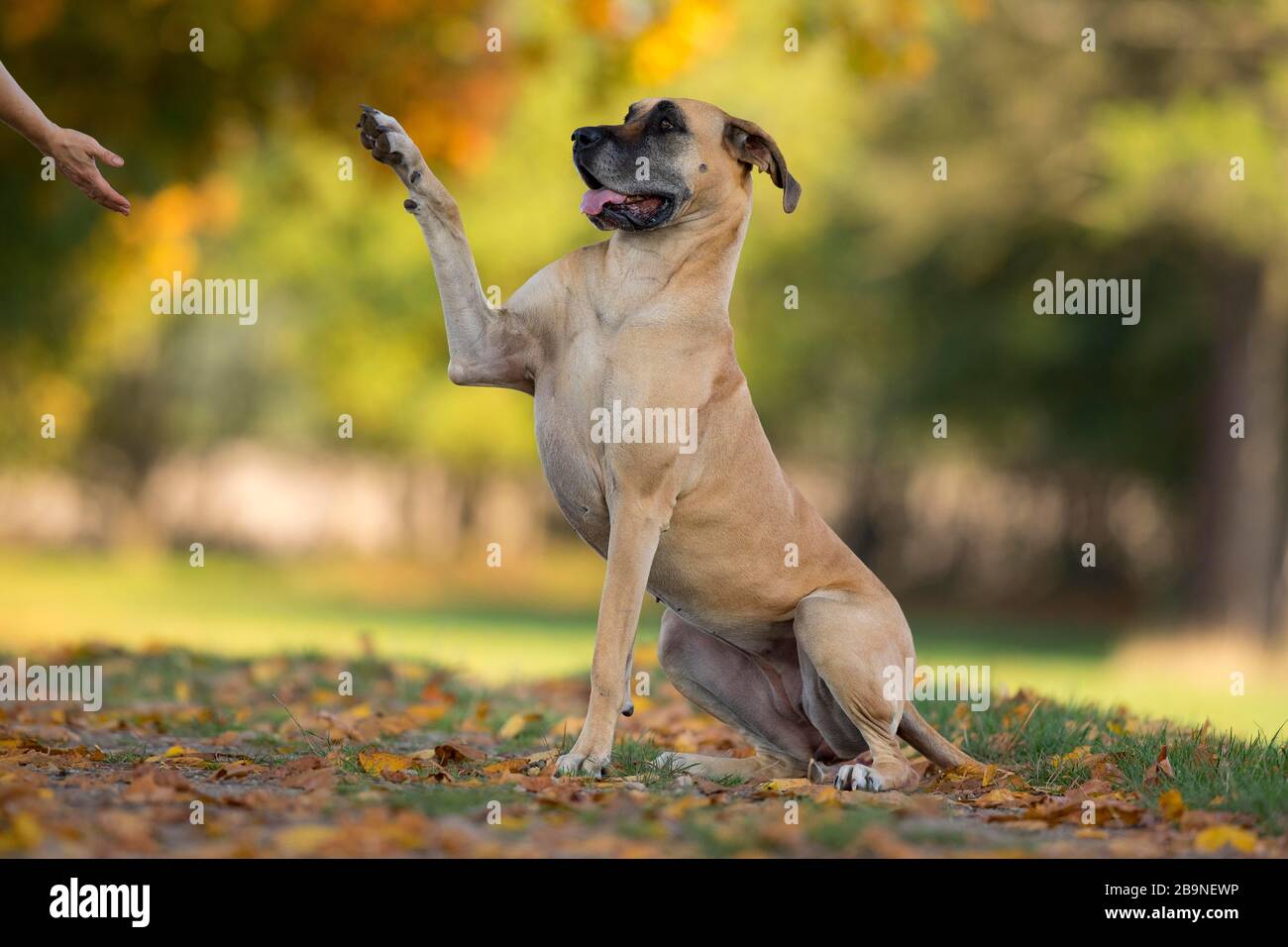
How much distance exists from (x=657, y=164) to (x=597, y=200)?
251 mm

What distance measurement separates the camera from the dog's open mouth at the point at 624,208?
17.9ft

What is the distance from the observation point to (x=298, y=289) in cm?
2905

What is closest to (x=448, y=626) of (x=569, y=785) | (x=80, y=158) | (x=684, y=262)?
(x=80, y=158)

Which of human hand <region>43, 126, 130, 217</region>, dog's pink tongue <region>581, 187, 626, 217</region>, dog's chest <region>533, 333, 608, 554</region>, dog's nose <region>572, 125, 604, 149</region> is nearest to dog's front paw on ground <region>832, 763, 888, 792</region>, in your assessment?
dog's chest <region>533, 333, 608, 554</region>

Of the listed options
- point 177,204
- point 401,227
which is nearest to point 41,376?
point 177,204

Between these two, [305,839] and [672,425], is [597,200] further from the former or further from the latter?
[305,839]

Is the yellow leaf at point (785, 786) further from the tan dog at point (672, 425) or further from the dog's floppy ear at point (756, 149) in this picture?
the dog's floppy ear at point (756, 149)

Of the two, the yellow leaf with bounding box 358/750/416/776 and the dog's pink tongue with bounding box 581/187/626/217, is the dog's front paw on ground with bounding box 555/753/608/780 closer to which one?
the yellow leaf with bounding box 358/750/416/776

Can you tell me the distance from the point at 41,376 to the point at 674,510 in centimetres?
Result: 1544

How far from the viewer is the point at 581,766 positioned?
17.0ft

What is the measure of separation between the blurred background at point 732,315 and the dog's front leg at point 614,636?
3766mm

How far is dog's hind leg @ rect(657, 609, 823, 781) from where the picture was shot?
19.4 feet

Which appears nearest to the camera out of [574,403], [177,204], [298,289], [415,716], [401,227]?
[574,403]
